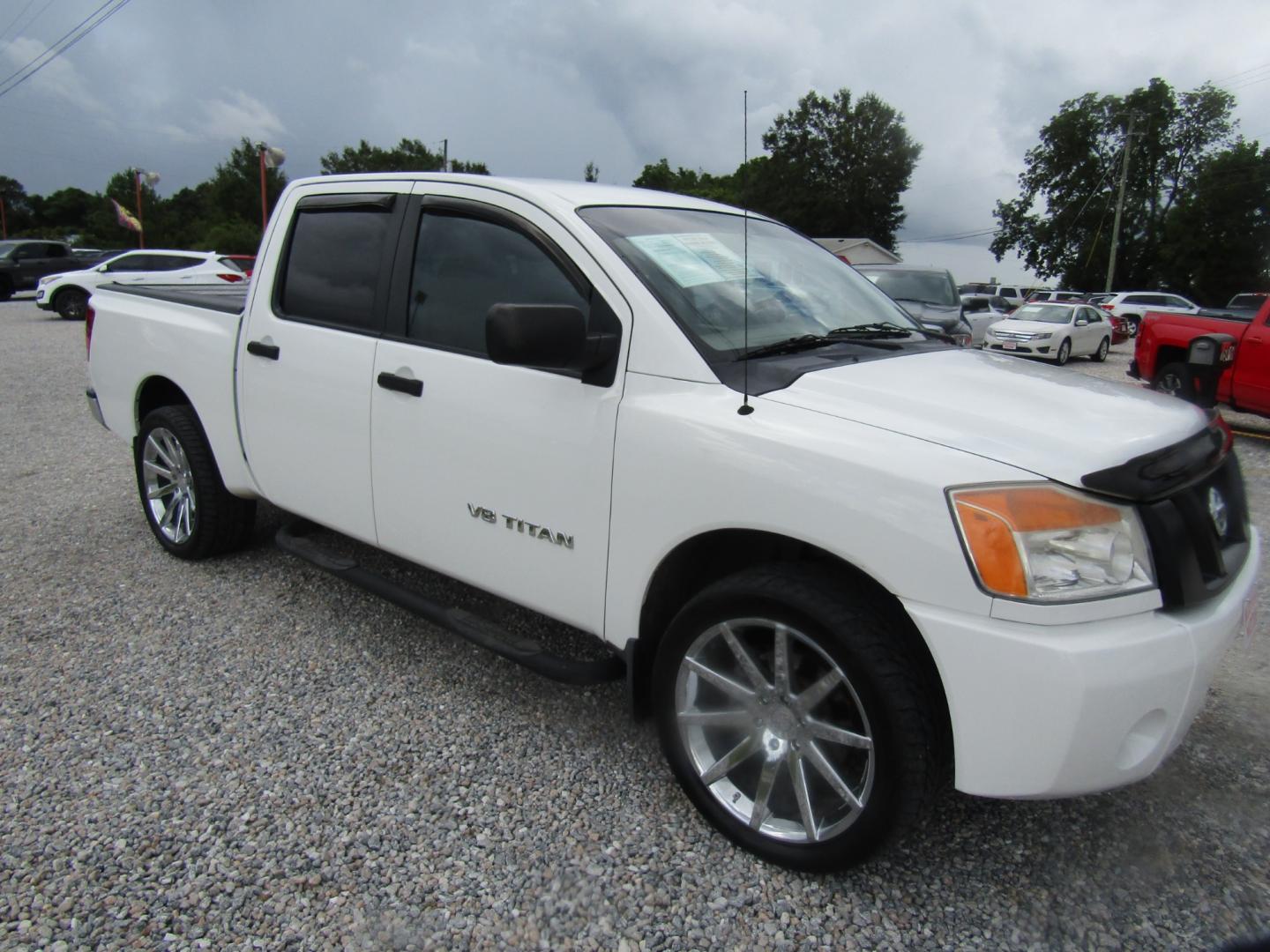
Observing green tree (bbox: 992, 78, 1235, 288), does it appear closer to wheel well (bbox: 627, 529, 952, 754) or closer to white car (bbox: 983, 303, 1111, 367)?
white car (bbox: 983, 303, 1111, 367)

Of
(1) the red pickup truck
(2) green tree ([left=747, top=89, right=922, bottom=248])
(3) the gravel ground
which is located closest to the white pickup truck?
(3) the gravel ground

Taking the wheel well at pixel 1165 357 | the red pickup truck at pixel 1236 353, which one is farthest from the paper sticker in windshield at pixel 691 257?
the wheel well at pixel 1165 357

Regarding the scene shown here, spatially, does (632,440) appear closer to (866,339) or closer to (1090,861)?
(866,339)

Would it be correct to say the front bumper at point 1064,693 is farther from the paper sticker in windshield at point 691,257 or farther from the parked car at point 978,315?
the parked car at point 978,315

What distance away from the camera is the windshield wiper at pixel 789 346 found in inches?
100

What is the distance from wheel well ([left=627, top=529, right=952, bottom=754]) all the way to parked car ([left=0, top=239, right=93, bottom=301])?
2783cm

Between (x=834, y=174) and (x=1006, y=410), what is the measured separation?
267 feet

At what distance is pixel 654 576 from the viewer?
2482mm

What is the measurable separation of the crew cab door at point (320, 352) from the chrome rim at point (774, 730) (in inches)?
59.8

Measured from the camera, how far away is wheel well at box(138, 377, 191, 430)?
14.8 ft

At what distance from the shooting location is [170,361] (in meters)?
4.24

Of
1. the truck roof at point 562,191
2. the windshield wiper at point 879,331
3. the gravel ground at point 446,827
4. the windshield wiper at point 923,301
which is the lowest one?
the gravel ground at point 446,827

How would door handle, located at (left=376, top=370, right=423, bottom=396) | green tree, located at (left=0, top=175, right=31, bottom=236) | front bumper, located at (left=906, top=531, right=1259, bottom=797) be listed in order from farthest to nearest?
green tree, located at (left=0, top=175, right=31, bottom=236) < door handle, located at (left=376, top=370, right=423, bottom=396) < front bumper, located at (left=906, top=531, right=1259, bottom=797)

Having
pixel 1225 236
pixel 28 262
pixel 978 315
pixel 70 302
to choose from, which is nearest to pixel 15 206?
pixel 28 262
